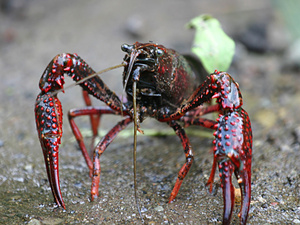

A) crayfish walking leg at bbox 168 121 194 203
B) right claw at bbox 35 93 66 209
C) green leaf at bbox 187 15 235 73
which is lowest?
crayfish walking leg at bbox 168 121 194 203

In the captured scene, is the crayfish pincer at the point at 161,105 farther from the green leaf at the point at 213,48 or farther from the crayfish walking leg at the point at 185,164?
the green leaf at the point at 213,48

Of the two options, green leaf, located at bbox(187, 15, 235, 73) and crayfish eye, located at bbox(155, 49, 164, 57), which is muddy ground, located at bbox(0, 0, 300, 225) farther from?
crayfish eye, located at bbox(155, 49, 164, 57)

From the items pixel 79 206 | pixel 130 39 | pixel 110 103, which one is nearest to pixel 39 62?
pixel 130 39

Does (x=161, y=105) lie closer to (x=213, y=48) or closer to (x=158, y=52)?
(x=158, y=52)

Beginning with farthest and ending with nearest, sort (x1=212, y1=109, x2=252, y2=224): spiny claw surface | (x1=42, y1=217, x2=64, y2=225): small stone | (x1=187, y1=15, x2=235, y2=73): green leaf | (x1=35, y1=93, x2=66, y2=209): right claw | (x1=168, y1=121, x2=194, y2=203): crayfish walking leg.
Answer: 1. (x1=187, y1=15, x2=235, y2=73): green leaf
2. (x1=168, y1=121, x2=194, y2=203): crayfish walking leg
3. (x1=35, y1=93, x2=66, y2=209): right claw
4. (x1=42, y1=217, x2=64, y2=225): small stone
5. (x1=212, y1=109, x2=252, y2=224): spiny claw surface

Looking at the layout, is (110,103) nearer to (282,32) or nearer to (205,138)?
(205,138)

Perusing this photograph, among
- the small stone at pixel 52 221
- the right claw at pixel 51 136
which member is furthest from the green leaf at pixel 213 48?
the small stone at pixel 52 221

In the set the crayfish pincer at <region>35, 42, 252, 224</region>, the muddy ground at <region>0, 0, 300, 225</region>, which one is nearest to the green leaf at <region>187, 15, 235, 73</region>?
the crayfish pincer at <region>35, 42, 252, 224</region>

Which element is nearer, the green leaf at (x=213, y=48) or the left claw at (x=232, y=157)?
the left claw at (x=232, y=157)
